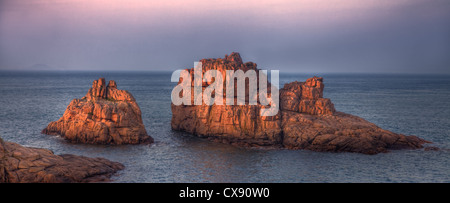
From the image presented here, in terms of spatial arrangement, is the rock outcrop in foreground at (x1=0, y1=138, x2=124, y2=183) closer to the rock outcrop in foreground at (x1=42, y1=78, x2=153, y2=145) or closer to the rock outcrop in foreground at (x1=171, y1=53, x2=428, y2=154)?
the rock outcrop in foreground at (x1=42, y1=78, x2=153, y2=145)

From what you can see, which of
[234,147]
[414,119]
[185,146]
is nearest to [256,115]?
[234,147]

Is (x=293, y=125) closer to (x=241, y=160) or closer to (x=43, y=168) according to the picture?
(x=241, y=160)

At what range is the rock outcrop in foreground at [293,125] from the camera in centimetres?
5722

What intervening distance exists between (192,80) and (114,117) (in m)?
14.8

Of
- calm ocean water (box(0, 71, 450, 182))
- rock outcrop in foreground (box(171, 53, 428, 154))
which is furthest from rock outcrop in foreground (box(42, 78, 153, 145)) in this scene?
rock outcrop in foreground (box(171, 53, 428, 154))

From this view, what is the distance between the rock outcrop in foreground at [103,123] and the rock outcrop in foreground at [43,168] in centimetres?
1441

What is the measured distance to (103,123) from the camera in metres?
58.8

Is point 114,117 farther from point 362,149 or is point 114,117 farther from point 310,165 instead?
point 362,149

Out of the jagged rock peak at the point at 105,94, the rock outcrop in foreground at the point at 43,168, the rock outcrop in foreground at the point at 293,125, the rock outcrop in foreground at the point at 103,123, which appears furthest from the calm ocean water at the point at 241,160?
the jagged rock peak at the point at 105,94

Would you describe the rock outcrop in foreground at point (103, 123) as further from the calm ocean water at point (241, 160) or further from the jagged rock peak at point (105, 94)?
the calm ocean water at point (241, 160)

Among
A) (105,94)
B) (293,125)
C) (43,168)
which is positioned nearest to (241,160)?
(293,125)

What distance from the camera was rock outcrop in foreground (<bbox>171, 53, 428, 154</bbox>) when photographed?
57.2 m

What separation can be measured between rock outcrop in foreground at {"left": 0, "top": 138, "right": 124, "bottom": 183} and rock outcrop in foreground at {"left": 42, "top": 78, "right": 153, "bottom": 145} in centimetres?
1441

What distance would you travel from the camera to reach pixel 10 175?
3831cm
